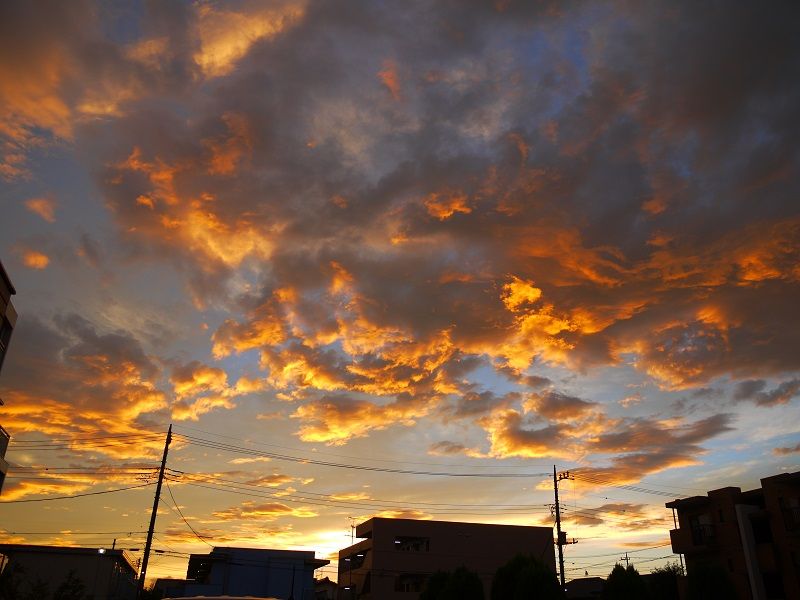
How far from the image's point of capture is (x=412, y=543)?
2923 inches

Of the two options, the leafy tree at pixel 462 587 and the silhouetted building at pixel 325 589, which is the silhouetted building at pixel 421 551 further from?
the silhouetted building at pixel 325 589

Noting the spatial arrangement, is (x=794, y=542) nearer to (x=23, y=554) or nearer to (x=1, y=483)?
(x=1, y=483)

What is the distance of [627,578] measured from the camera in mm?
33938

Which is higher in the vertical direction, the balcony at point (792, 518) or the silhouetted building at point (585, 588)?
the balcony at point (792, 518)

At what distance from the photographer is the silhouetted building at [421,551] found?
7094 centimetres

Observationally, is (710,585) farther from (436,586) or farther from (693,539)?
(436,586)

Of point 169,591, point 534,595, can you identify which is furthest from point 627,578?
point 169,591

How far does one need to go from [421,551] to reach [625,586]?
143ft

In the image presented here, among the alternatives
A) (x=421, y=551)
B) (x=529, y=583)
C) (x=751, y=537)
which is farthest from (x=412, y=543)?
(x=529, y=583)

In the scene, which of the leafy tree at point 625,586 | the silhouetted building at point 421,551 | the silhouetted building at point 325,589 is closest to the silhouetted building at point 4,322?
the leafy tree at point 625,586

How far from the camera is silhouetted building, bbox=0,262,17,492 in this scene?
96.5ft

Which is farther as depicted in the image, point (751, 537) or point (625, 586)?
point (751, 537)

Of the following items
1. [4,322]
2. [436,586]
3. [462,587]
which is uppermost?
[4,322]

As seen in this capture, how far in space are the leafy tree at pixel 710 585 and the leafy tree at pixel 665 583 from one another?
6276 mm
